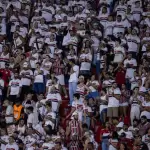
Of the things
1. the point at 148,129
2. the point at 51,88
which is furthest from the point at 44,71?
the point at 148,129

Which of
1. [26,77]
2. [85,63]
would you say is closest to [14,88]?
[26,77]

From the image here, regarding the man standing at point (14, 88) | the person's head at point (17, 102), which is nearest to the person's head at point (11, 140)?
the person's head at point (17, 102)

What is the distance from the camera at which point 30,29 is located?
1205 inches

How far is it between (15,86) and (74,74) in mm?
2095

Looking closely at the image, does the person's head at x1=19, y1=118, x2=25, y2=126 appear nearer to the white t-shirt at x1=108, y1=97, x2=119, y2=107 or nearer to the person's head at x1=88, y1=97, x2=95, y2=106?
the person's head at x1=88, y1=97, x2=95, y2=106

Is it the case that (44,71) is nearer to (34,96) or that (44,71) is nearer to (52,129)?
(34,96)

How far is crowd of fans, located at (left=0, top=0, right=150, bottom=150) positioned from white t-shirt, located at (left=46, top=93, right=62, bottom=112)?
0.03 metres

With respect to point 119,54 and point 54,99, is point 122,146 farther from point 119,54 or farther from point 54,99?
point 119,54

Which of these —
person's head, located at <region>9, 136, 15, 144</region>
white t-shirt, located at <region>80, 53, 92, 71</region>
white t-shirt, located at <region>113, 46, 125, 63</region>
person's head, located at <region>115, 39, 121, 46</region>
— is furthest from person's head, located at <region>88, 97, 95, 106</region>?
person's head, located at <region>115, 39, 121, 46</region>

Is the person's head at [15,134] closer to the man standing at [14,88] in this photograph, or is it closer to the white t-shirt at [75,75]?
the man standing at [14,88]

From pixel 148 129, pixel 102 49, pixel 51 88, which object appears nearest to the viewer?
pixel 148 129

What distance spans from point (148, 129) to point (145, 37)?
5.80 metres

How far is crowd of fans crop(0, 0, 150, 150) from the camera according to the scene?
24359 millimetres

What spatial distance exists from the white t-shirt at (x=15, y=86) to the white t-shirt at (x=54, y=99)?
4.65 feet
